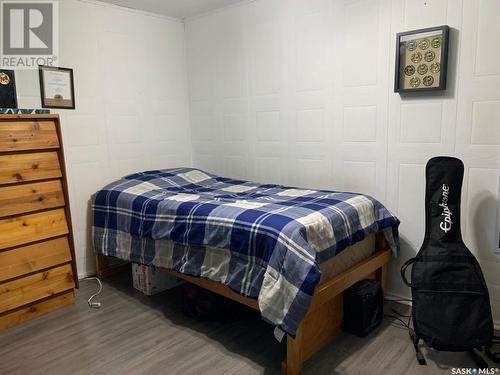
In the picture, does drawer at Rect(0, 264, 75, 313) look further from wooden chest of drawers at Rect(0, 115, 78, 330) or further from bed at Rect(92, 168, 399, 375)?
bed at Rect(92, 168, 399, 375)

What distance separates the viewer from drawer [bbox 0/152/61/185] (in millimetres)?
2203

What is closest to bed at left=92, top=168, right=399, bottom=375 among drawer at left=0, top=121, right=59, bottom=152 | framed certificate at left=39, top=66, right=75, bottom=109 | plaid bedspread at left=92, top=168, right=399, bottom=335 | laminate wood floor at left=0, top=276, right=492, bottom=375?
plaid bedspread at left=92, top=168, right=399, bottom=335

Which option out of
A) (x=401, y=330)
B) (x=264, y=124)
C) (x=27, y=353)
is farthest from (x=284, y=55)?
(x=27, y=353)

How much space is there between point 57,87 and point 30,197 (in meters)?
0.96

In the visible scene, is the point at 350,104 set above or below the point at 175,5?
below

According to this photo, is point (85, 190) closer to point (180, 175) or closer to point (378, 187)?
point (180, 175)

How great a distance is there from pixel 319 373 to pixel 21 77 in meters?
2.75

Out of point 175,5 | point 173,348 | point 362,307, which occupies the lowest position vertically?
point 173,348

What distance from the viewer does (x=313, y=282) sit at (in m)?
1.65

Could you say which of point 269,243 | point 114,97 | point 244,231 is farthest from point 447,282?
point 114,97
